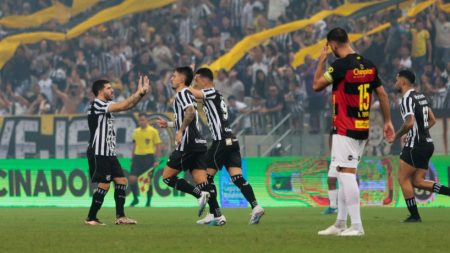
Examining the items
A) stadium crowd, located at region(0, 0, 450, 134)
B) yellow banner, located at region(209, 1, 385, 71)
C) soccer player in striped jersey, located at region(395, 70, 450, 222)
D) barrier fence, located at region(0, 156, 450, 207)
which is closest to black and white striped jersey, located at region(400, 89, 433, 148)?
soccer player in striped jersey, located at region(395, 70, 450, 222)

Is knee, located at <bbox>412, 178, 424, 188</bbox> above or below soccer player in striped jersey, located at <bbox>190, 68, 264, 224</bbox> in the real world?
below

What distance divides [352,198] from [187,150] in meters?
4.26

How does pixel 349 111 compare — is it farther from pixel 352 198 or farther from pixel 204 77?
pixel 204 77

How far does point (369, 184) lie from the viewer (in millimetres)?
22531

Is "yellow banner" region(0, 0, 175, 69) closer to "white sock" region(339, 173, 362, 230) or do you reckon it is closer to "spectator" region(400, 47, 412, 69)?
"spectator" region(400, 47, 412, 69)

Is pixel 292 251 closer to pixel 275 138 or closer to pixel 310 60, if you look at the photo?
pixel 275 138

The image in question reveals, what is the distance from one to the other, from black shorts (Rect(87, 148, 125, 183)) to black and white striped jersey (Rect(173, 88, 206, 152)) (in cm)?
102

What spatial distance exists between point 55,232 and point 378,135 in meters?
12.8

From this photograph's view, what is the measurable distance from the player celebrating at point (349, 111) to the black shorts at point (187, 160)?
3969 millimetres

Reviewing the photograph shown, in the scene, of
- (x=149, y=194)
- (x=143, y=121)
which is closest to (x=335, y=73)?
(x=149, y=194)

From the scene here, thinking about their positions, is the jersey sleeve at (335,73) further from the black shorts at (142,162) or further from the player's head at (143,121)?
the player's head at (143,121)

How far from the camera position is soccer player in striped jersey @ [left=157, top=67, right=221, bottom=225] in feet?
46.9

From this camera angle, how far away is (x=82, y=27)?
3164 cm

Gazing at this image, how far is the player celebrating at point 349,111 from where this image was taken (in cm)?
1085
